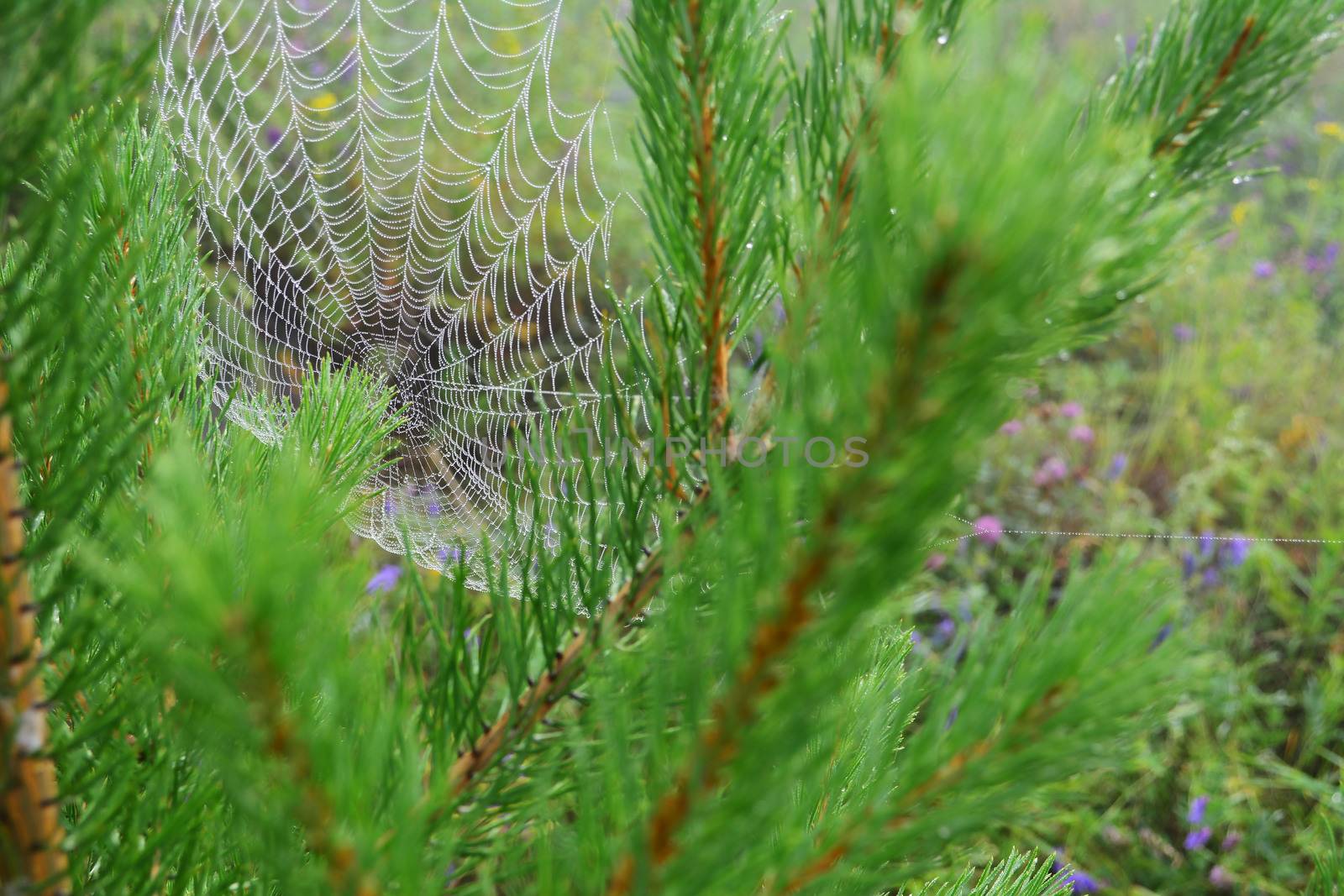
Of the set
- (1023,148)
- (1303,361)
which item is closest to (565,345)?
(1303,361)

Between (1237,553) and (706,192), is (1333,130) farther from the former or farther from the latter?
(706,192)

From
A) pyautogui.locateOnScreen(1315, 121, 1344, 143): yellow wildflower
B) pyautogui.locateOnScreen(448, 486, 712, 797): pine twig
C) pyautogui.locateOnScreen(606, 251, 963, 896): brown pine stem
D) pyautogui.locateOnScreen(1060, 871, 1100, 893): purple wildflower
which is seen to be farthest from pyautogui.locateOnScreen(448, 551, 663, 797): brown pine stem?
pyautogui.locateOnScreen(1315, 121, 1344, 143): yellow wildflower

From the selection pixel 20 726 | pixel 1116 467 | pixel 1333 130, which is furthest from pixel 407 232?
pixel 1333 130

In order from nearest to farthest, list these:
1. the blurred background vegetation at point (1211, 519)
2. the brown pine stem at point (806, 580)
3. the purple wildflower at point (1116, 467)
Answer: the brown pine stem at point (806, 580) → the blurred background vegetation at point (1211, 519) → the purple wildflower at point (1116, 467)

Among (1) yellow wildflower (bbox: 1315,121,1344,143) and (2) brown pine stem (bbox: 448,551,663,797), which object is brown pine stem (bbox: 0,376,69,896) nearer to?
(2) brown pine stem (bbox: 448,551,663,797)

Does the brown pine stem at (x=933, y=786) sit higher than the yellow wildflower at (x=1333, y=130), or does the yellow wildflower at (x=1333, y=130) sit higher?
the yellow wildflower at (x=1333, y=130)

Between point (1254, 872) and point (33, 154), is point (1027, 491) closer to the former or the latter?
point (1254, 872)

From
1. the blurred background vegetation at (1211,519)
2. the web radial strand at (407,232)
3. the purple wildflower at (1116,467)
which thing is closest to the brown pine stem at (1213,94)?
the blurred background vegetation at (1211,519)

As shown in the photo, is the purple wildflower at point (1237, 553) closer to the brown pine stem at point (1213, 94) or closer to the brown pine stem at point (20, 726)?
the brown pine stem at point (1213, 94)
